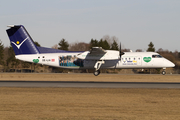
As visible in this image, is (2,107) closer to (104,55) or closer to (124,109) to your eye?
(124,109)

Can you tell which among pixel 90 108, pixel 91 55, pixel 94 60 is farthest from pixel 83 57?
pixel 90 108

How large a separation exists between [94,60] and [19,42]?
11452 millimetres

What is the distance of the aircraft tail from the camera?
1257 inches

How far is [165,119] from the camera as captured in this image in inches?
348

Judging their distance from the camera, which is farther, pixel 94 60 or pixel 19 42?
A: pixel 19 42

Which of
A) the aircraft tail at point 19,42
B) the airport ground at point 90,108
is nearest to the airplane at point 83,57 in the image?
the aircraft tail at point 19,42

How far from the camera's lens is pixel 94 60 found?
3072 cm

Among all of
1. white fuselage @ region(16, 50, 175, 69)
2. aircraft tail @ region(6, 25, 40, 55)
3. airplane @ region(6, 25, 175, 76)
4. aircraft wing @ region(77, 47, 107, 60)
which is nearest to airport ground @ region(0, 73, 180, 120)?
aircraft wing @ region(77, 47, 107, 60)

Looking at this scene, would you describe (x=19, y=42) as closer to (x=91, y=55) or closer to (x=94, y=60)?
(x=91, y=55)

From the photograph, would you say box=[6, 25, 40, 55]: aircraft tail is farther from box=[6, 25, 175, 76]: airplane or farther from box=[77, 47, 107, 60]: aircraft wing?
box=[77, 47, 107, 60]: aircraft wing

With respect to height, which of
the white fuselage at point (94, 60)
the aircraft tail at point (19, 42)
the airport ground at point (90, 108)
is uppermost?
the aircraft tail at point (19, 42)

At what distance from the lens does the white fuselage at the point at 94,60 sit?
30297 mm

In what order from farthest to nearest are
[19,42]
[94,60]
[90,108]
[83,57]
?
1. [19,42]
2. [94,60]
3. [83,57]
4. [90,108]

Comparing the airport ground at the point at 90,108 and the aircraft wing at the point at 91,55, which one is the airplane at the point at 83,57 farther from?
the airport ground at the point at 90,108
